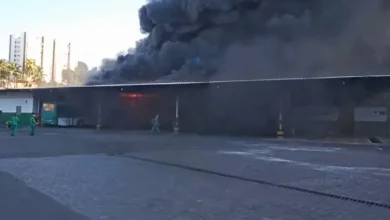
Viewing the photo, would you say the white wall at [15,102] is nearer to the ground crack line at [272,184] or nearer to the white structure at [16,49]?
the ground crack line at [272,184]

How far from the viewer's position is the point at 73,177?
9031mm

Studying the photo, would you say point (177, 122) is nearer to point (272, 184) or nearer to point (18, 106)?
point (18, 106)

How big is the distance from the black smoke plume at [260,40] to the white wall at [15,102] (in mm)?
6632

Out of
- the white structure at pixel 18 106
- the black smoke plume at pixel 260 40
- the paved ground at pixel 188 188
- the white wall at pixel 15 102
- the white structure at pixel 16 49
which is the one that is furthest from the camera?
the white structure at pixel 16 49

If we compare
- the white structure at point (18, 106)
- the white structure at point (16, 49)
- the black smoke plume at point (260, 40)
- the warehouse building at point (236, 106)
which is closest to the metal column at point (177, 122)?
the warehouse building at point (236, 106)

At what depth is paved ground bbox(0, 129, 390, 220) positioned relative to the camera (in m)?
5.95

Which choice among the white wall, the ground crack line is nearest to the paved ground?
the ground crack line

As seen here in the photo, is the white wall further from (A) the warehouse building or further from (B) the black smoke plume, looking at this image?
(B) the black smoke plume

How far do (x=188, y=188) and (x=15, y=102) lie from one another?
41.5m

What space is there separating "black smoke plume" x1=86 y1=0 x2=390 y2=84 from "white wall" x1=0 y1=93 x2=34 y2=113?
21.8ft

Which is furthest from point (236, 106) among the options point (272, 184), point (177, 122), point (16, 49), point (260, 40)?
point (16, 49)

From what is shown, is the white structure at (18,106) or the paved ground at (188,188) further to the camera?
the white structure at (18,106)

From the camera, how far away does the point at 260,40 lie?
3891 cm

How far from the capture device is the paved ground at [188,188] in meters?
5.95
